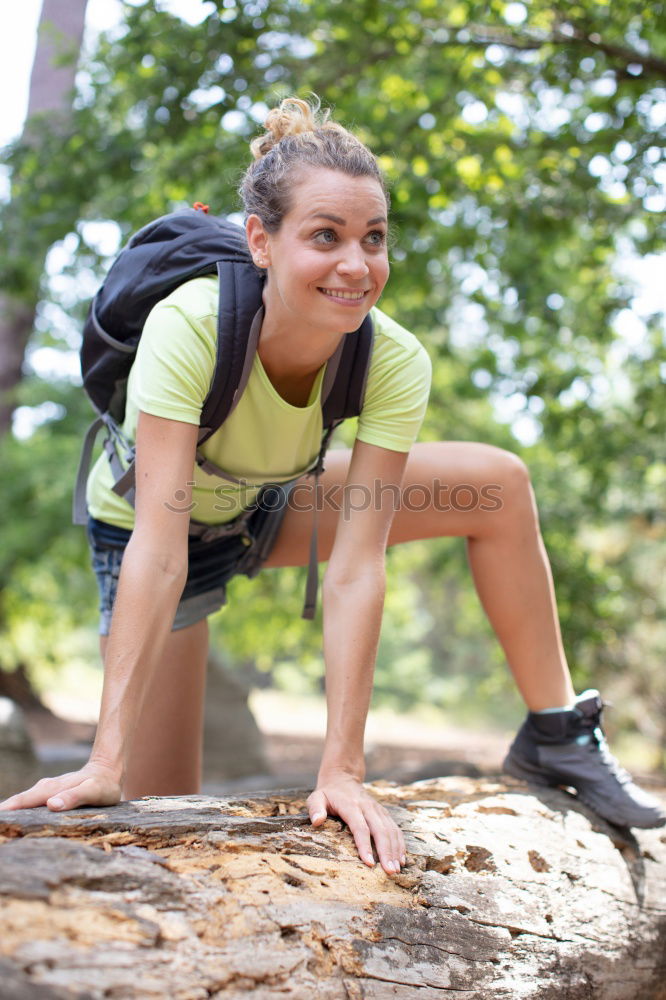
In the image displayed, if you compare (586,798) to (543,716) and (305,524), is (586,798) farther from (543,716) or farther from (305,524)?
(305,524)

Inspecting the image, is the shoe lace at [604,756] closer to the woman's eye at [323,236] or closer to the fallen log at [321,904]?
the fallen log at [321,904]

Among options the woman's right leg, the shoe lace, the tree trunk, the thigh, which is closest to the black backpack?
the thigh

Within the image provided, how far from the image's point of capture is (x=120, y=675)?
202cm

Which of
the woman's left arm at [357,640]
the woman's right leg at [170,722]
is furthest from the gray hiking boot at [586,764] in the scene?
the woman's right leg at [170,722]

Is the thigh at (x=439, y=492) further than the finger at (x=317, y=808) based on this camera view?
Yes

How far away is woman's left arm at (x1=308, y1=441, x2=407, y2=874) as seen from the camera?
2137mm

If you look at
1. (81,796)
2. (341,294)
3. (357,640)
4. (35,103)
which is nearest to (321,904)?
(81,796)

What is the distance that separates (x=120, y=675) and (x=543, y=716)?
1.43 meters

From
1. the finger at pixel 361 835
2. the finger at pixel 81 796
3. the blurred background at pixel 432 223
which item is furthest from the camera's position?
the blurred background at pixel 432 223

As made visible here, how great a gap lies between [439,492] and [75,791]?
137 centimetres

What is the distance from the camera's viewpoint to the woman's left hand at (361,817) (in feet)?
6.70

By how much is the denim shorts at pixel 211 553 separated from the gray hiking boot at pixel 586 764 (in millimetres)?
1014

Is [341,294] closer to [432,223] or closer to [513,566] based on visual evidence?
[513,566]

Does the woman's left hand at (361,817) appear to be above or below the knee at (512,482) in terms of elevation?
below
